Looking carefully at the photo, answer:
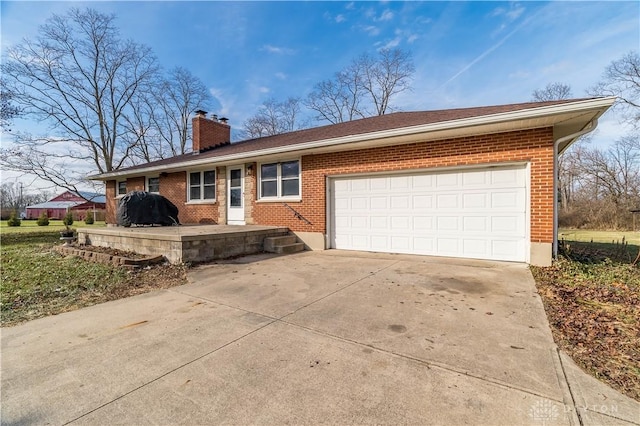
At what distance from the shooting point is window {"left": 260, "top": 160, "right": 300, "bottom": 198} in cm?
893

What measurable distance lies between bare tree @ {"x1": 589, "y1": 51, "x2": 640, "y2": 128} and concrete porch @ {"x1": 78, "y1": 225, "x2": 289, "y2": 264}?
2635 cm

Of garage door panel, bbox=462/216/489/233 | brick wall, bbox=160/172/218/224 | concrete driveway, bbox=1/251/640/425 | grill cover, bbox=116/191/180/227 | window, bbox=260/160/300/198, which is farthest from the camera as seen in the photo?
brick wall, bbox=160/172/218/224

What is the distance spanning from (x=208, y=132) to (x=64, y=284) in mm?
9468

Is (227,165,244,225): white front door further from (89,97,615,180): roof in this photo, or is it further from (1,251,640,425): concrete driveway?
(1,251,640,425): concrete driveway

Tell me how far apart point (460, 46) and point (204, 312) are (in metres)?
11.9

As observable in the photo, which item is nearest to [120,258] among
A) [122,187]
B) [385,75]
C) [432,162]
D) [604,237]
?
[432,162]

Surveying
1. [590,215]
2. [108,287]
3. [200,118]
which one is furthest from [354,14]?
[590,215]

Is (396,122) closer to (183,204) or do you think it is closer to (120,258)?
(120,258)

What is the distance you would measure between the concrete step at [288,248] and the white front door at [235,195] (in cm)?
265

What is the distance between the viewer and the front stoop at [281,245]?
8.02 m

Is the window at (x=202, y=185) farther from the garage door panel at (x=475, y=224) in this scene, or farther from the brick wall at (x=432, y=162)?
the garage door panel at (x=475, y=224)

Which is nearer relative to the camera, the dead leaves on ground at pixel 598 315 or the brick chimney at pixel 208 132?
the dead leaves on ground at pixel 598 315

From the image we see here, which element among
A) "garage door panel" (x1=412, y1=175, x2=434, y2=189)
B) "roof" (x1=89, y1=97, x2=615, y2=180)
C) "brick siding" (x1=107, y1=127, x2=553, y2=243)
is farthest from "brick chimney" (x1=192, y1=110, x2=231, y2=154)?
"garage door panel" (x1=412, y1=175, x2=434, y2=189)

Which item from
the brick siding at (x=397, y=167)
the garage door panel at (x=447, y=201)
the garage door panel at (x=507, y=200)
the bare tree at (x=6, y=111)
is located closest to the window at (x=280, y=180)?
the brick siding at (x=397, y=167)
